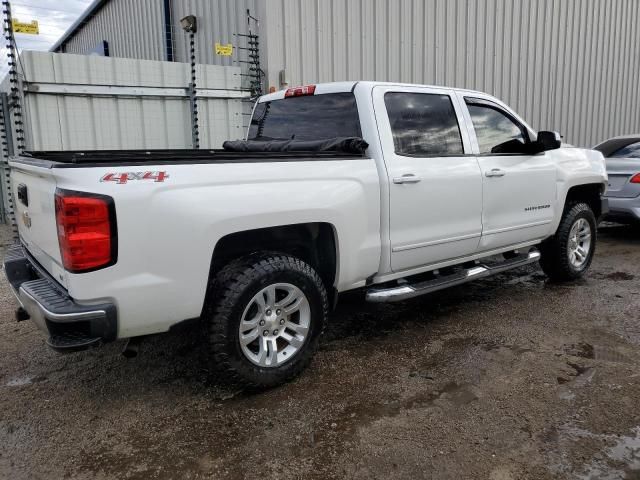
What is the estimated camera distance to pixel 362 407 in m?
3.05

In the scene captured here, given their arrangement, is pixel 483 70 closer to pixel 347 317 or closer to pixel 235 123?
pixel 235 123

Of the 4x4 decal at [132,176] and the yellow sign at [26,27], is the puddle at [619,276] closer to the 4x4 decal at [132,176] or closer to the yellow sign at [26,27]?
the 4x4 decal at [132,176]

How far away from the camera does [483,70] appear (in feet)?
34.1

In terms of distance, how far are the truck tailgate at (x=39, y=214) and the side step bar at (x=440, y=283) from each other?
2.00 metres

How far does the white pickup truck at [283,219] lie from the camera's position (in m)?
2.60

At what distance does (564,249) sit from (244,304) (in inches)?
150

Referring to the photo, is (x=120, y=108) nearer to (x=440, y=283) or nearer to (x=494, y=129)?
(x=494, y=129)

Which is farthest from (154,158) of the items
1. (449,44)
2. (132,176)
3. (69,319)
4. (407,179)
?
(449,44)

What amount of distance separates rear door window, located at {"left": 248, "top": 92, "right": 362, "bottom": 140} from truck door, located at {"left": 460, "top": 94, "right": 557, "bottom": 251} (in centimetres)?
111

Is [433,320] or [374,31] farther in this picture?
[374,31]

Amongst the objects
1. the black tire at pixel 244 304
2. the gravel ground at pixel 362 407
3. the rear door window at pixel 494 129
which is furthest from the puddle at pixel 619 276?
the black tire at pixel 244 304

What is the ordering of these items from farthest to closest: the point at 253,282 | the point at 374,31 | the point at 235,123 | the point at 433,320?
the point at 374,31 < the point at 235,123 < the point at 433,320 < the point at 253,282

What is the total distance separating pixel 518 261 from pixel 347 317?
5.36 ft

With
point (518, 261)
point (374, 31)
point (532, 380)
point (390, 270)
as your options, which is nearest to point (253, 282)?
point (390, 270)
